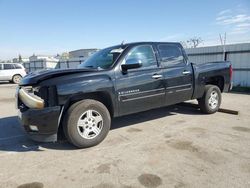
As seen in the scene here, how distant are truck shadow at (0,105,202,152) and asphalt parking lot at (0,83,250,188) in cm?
2

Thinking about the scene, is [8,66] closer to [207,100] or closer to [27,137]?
[27,137]

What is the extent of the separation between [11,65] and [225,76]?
17048 mm

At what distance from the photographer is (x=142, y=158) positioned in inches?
148

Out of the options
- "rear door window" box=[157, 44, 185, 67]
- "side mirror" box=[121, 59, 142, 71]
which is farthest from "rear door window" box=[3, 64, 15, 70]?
"side mirror" box=[121, 59, 142, 71]

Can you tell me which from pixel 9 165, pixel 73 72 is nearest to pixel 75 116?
pixel 73 72

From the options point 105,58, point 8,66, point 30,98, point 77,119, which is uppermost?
point 105,58

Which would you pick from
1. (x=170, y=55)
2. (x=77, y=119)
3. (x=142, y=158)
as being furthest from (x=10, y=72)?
(x=142, y=158)

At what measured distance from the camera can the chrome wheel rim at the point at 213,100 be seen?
6.40 metres

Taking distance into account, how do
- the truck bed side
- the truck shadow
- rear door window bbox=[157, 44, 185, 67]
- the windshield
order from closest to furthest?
the truck shadow, the windshield, rear door window bbox=[157, 44, 185, 67], the truck bed side

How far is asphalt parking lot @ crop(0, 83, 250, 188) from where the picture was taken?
10.3 ft

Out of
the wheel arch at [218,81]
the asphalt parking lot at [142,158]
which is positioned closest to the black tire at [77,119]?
the asphalt parking lot at [142,158]

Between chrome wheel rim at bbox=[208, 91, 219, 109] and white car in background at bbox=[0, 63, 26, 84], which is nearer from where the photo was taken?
chrome wheel rim at bbox=[208, 91, 219, 109]

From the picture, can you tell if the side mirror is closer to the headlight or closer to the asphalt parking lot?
the asphalt parking lot

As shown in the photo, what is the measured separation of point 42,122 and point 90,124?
2.72 feet
